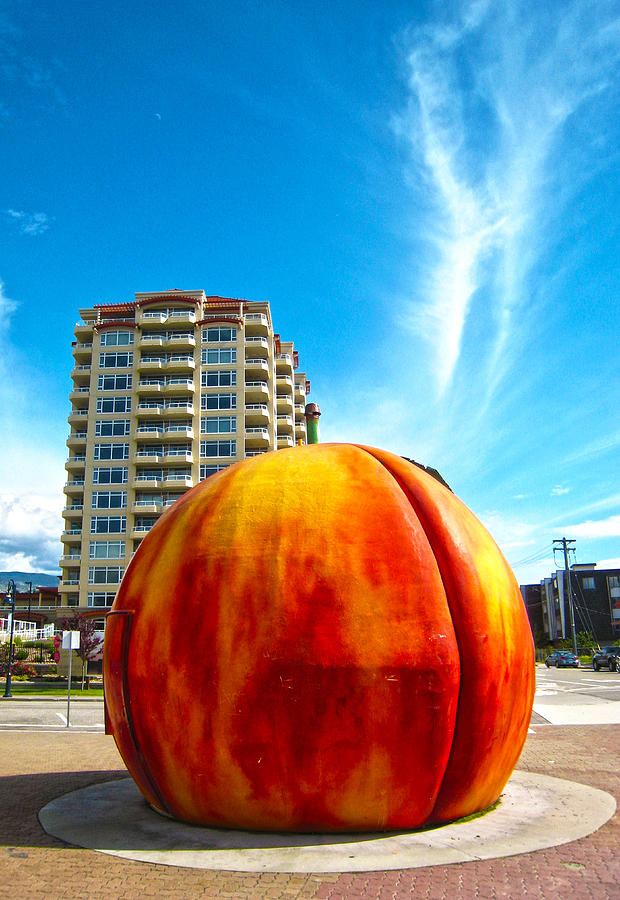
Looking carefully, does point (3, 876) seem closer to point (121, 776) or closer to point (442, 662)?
point (442, 662)

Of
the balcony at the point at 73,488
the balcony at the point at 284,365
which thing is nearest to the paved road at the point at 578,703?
the balcony at the point at 73,488

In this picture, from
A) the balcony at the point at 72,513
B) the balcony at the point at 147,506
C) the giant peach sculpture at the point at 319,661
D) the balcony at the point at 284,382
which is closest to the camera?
the giant peach sculpture at the point at 319,661

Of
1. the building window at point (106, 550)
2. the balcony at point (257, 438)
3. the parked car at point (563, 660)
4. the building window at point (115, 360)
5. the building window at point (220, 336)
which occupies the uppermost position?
the building window at point (220, 336)

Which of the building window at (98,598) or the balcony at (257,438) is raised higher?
the balcony at (257,438)

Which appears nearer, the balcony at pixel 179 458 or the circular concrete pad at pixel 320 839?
the circular concrete pad at pixel 320 839

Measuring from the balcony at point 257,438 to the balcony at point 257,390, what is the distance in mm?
3540

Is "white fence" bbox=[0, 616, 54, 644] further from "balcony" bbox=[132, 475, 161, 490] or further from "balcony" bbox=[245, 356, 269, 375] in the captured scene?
"balcony" bbox=[245, 356, 269, 375]

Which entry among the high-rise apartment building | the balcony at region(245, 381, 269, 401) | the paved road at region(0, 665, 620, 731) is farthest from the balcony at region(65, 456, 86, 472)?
the paved road at region(0, 665, 620, 731)

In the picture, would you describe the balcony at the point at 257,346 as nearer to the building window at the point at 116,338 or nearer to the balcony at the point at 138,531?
the building window at the point at 116,338

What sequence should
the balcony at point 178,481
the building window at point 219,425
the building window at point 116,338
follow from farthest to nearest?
1. the building window at point 116,338
2. the building window at point 219,425
3. the balcony at point 178,481

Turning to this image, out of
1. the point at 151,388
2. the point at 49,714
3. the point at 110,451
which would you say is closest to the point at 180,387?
the point at 151,388

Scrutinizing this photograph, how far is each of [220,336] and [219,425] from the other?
9674 millimetres

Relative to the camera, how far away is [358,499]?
21.8 ft

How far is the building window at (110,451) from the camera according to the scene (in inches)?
2594
